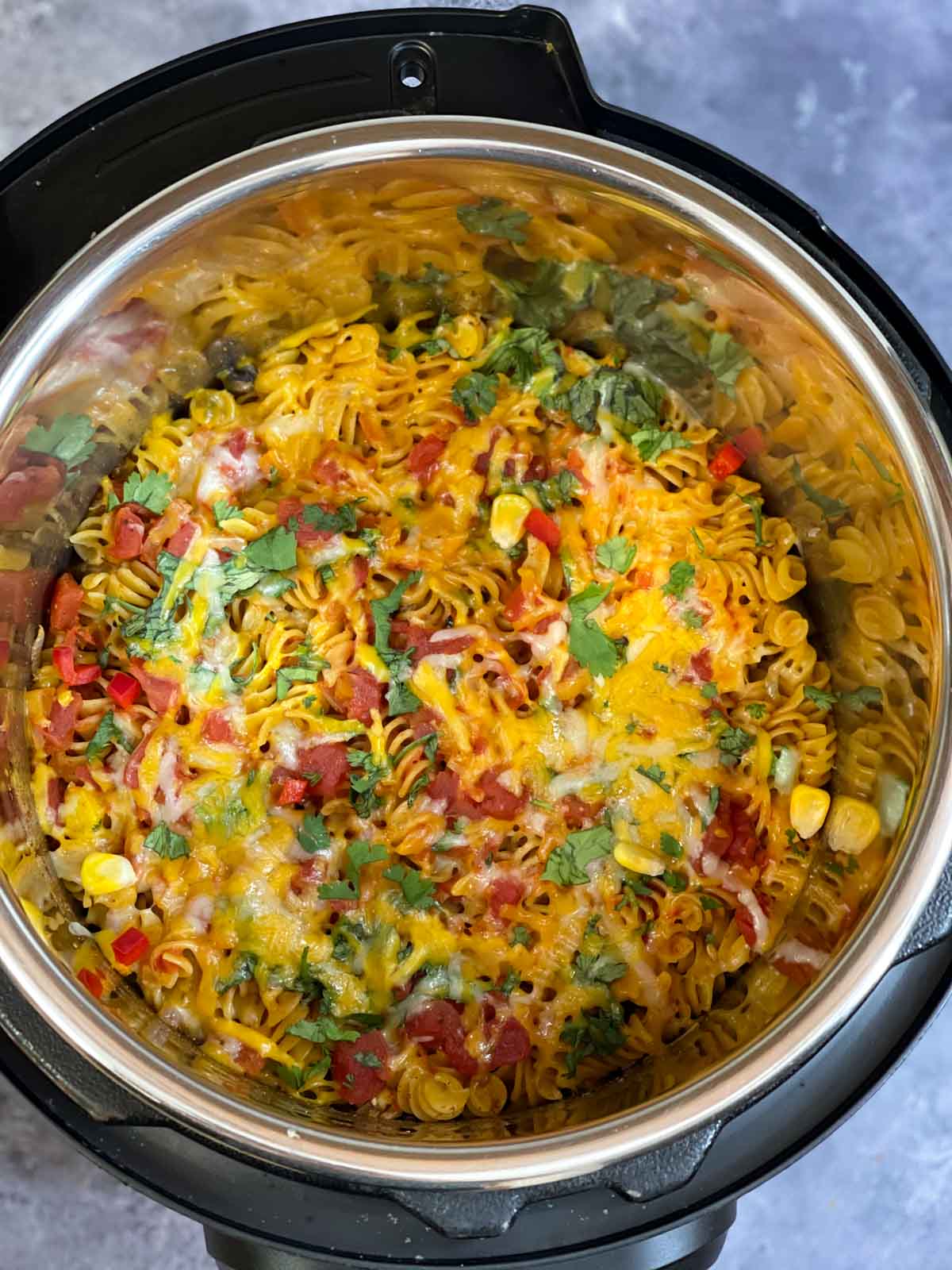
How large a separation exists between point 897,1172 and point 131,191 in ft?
7.09

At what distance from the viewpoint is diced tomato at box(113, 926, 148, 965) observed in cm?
181

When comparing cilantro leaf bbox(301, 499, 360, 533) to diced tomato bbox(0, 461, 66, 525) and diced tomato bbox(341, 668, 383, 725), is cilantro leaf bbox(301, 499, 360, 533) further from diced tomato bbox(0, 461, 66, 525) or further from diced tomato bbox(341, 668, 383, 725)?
diced tomato bbox(0, 461, 66, 525)

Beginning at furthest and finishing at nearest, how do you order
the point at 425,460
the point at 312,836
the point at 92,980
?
the point at 425,460, the point at 312,836, the point at 92,980

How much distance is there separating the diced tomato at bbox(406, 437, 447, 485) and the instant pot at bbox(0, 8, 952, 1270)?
0.44m

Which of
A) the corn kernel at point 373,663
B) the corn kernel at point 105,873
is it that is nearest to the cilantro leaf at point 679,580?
the corn kernel at point 373,663

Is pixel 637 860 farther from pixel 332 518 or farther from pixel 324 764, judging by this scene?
pixel 332 518

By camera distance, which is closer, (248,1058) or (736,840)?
(248,1058)

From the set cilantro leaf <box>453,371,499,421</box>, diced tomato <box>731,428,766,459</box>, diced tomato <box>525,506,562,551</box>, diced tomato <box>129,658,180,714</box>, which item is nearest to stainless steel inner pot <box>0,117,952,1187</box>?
diced tomato <box>731,428,766,459</box>

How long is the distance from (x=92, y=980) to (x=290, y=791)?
386mm

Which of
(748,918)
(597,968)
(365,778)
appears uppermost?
(365,778)

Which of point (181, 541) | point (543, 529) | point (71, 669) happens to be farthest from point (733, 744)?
point (71, 669)

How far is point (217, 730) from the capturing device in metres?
1.86

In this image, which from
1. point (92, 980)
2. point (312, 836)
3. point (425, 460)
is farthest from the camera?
point (425, 460)

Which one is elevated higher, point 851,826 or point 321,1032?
point 851,826
